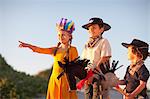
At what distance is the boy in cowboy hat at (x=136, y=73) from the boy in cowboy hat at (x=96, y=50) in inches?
6.8

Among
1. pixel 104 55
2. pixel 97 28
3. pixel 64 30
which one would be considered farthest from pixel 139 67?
pixel 64 30

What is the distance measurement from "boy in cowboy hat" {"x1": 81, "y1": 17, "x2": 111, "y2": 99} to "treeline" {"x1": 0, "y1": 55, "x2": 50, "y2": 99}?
92.9 inches

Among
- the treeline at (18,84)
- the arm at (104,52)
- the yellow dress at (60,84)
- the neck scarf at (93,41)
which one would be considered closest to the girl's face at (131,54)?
the arm at (104,52)

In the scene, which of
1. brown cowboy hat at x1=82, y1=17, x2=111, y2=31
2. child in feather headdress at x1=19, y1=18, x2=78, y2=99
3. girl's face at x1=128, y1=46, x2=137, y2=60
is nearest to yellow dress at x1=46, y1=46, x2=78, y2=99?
child in feather headdress at x1=19, y1=18, x2=78, y2=99

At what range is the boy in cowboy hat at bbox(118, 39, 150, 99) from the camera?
8.59 ft

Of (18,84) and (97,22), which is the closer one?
(97,22)

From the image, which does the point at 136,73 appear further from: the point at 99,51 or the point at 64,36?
the point at 64,36

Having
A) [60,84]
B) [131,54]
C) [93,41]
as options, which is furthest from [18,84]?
[131,54]

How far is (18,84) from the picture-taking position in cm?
521

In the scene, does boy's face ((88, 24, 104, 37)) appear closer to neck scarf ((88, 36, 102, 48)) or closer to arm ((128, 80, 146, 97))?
neck scarf ((88, 36, 102, 48))

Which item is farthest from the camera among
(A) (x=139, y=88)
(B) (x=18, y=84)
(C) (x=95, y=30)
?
(B) (x=18, y=84)

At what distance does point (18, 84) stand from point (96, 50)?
105 inches

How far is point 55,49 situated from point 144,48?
700mm

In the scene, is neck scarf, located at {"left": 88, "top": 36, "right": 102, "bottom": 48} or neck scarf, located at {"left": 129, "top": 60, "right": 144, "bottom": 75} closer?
neck scarf, located at {"left": 129, "top": 60, "right": 144, "bottom": 75}
